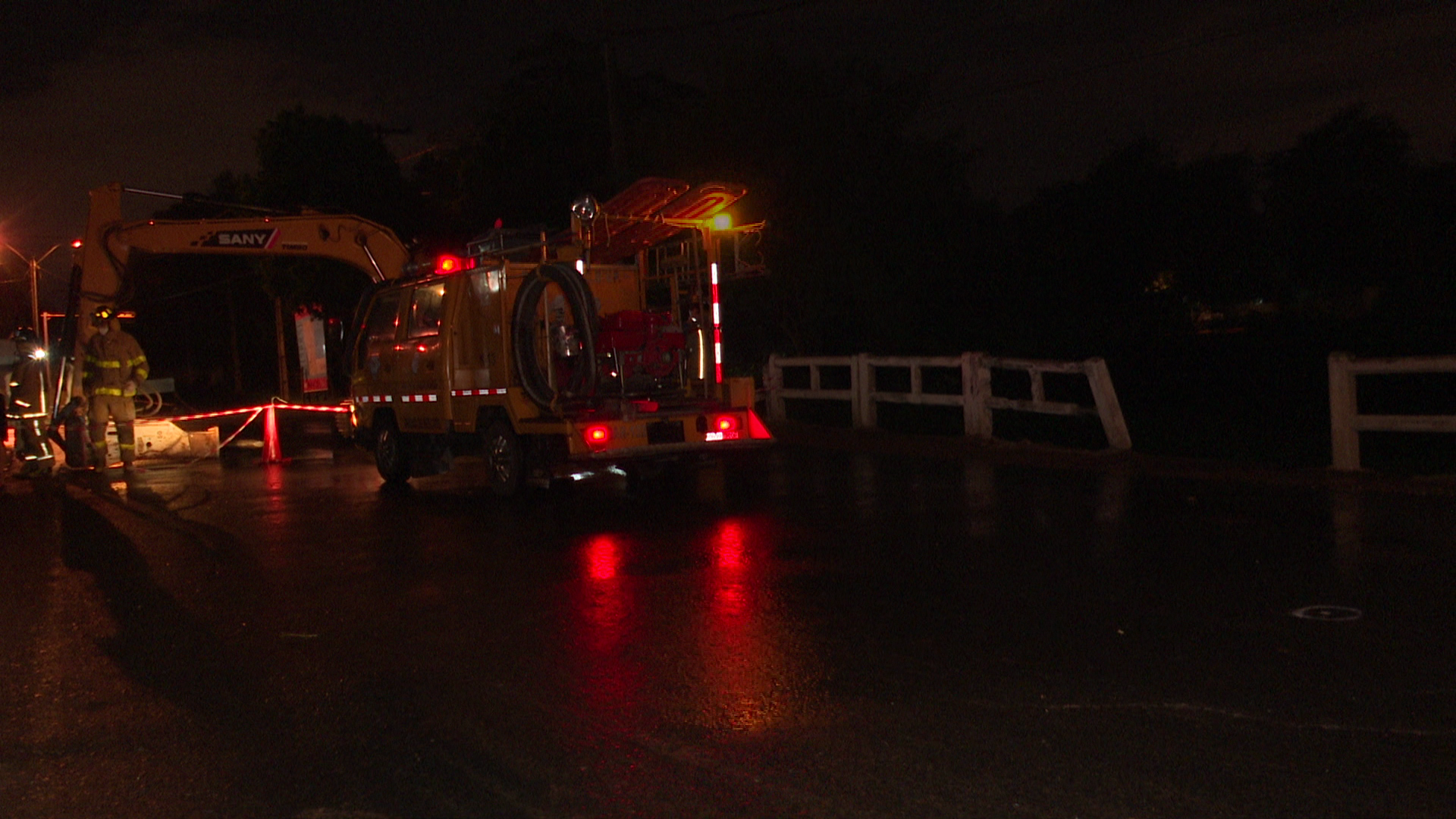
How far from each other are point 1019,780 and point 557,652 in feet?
8.66

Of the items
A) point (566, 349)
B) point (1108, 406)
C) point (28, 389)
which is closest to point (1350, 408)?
point (1108, 406)

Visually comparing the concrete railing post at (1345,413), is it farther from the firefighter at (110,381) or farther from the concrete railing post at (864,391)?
the firefighter at (110,381)

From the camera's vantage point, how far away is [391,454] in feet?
45.1

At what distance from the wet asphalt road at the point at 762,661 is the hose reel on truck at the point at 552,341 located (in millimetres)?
1220

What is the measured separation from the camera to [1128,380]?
24406mm

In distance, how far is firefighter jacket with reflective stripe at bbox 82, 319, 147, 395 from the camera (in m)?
16.4

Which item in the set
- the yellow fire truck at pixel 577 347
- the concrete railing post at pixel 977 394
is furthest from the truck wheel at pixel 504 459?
the concrete railing post at pixel 977 394

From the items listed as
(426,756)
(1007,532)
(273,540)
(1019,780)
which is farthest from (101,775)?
(1007,532)

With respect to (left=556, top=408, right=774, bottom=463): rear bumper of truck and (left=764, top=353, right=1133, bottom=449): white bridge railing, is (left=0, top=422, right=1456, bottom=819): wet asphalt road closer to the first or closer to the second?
(left=556, top=408, right=774, bottom=463): rear bumper of truck

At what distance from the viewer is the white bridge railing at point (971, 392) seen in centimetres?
1349

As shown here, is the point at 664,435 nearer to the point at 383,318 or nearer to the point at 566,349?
the point at 566,349

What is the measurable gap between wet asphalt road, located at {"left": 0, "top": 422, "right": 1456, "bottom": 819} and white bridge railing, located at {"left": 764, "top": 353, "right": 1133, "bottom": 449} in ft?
8.94

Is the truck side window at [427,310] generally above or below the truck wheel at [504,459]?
above

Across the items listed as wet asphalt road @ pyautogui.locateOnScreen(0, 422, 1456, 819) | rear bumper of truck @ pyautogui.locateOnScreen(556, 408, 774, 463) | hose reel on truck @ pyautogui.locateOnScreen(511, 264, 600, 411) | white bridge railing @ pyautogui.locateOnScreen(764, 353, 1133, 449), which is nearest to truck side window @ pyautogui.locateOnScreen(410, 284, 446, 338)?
hose reel on truck @ pyautogui.locateOnScreen(511, 264, 600, 411)
